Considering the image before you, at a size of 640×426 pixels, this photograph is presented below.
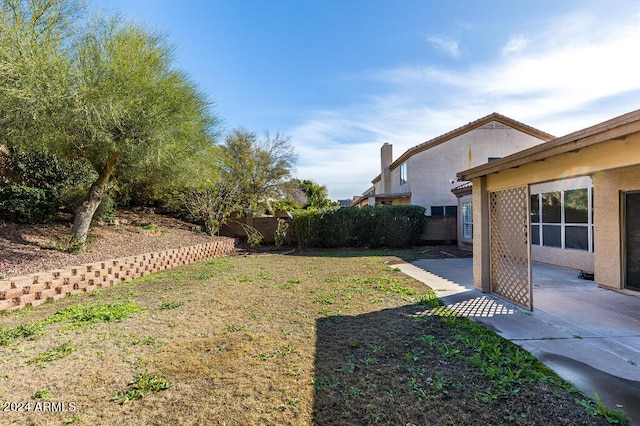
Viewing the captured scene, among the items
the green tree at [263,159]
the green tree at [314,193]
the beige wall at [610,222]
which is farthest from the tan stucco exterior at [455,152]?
the green tree at [314,193]

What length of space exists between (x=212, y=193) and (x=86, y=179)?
221 inches

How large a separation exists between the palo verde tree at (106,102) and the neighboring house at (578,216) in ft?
25.0

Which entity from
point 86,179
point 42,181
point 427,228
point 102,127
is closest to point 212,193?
point 86,179

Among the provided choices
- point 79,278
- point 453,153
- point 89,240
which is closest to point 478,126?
point 453,153

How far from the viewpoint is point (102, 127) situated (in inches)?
307

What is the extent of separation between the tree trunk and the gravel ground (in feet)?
1.03

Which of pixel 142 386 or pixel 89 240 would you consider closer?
pixel 142 386

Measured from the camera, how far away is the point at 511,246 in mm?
6047

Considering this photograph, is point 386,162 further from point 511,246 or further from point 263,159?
point 511,246

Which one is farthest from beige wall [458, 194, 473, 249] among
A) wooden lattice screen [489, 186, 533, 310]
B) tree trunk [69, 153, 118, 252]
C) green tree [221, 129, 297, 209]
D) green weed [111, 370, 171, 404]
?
green weed [111, 370, 171, 404]

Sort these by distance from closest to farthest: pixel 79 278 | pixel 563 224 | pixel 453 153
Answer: pixel 79 278, pixel 563 224, pixel 453 153

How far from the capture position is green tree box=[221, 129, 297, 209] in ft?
78.3

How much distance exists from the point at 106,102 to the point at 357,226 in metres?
11.0

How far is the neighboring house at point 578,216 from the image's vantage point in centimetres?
407
